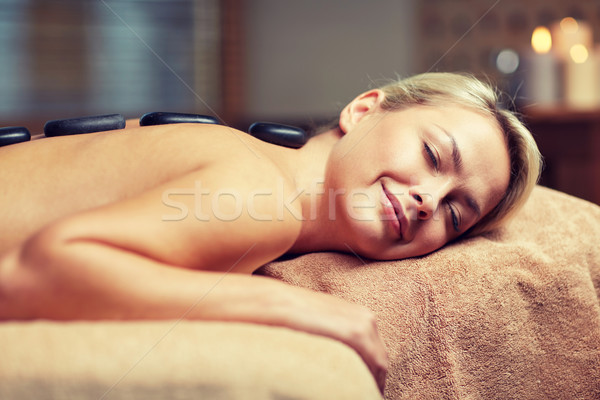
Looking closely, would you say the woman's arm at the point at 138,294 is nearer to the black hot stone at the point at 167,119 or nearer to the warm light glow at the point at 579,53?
the black hot stone at the point at 167,119

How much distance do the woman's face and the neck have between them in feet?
0.05

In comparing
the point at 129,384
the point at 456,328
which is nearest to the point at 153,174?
the point at 129,384

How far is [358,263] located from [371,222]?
0.07 metres

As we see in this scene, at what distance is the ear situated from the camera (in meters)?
0.97

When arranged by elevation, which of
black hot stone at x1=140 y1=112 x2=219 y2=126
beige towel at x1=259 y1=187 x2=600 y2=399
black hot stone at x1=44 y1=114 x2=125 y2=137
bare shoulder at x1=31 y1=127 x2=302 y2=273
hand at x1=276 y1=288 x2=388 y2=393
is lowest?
beige towel at x1=259 y1=187 x2=600 y2=399

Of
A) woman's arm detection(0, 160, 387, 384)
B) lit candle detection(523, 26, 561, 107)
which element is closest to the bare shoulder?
woman's arm detection(0, 160, 387, 384)

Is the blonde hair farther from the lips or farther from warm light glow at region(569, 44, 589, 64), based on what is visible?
warm light glow at region(569, 44, 589, 64)

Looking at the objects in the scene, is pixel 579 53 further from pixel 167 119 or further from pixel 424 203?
pixel 167 119

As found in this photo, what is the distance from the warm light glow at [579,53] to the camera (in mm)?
2113

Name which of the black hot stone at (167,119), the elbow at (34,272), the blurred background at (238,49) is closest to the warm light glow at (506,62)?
the blurred background at (238,49)

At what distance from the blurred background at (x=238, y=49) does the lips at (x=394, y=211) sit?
6.45ft

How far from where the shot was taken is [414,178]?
81 cm

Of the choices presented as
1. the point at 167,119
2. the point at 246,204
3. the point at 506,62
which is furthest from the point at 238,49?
the point at 246,204

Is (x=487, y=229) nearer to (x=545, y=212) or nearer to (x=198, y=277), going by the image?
(x=545, y=212)
